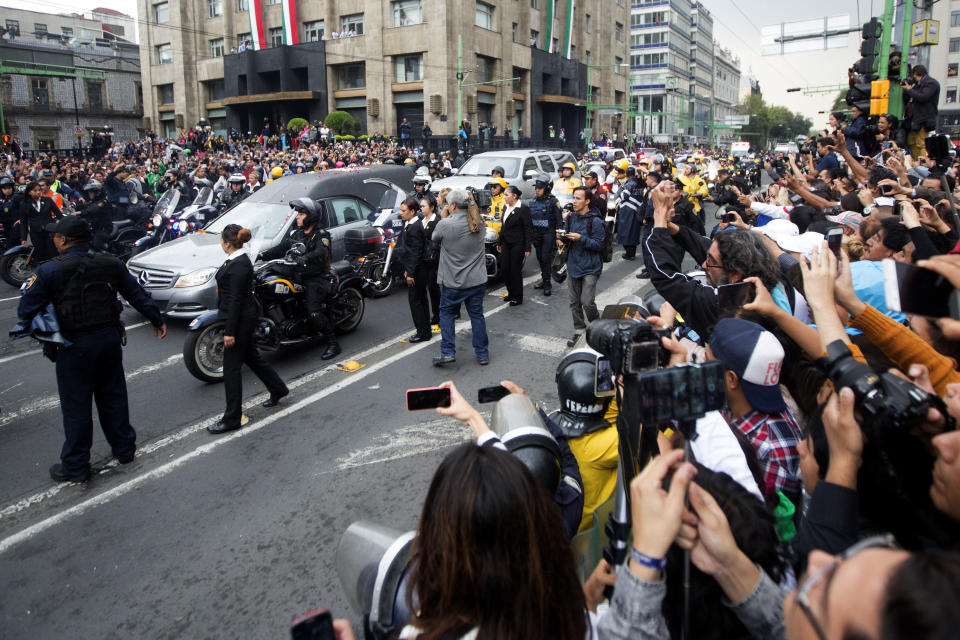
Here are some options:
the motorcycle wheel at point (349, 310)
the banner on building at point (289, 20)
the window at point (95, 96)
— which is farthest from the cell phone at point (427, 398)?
the window at point (95, 96)

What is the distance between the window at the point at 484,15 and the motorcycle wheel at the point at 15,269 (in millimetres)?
33111

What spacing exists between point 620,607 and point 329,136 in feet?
103

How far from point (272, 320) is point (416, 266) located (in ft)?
5.72

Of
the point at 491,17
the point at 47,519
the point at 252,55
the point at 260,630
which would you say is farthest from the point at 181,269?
the point at 252,55

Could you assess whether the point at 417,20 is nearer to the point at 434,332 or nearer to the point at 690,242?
the point at 434,332

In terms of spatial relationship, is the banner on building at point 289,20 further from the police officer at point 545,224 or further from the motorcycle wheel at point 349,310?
the motorcycle wheel at point 349,310

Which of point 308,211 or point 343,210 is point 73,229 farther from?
point 343,210

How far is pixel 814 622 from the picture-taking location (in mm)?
1026

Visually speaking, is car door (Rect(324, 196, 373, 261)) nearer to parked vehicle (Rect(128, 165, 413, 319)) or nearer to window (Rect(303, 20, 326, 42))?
parked vehicle (Rect(128, 165, 413, 319))

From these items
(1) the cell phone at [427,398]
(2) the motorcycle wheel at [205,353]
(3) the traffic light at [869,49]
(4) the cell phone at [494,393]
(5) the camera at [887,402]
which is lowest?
(2) the motorcycle wheel at [205,353]

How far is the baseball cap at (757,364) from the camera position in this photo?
239cm

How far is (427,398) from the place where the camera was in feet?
6.97

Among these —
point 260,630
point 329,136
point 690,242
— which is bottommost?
point 260,630

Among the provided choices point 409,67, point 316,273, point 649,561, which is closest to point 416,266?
point 316,273
